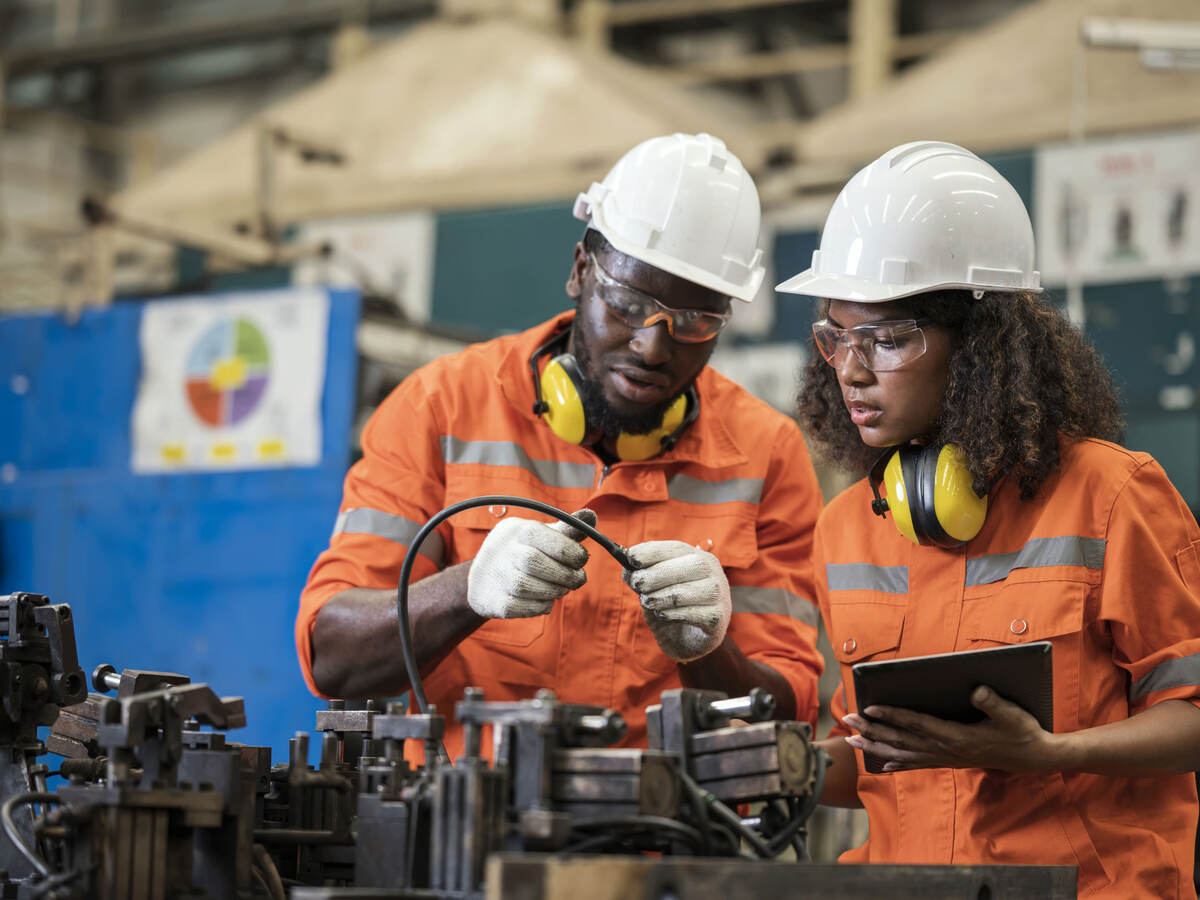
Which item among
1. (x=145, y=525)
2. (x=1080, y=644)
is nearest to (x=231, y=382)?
(x=145, y=525)

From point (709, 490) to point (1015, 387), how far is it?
2.00 feet

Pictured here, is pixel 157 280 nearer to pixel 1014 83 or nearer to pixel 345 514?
pixel 1014 83

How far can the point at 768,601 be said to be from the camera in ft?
7.47

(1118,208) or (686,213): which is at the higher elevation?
(1118,208)

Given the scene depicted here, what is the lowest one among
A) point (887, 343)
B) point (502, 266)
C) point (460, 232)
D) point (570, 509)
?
point (570, 509)

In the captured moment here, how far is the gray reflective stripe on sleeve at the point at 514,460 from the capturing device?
7.36 ft

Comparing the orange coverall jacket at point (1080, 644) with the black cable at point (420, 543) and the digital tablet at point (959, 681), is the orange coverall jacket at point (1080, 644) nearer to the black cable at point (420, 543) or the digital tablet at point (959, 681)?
the digital tablet at point (959, 681)

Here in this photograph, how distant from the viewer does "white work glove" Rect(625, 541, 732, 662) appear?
1819 mm

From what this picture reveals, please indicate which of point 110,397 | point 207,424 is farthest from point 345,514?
point 110,397

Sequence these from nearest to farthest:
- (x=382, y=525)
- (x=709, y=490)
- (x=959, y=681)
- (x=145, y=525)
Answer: (x=959, y=681)
(x=382, y=525)
(x=709, y=490)
(x=145, y=525)

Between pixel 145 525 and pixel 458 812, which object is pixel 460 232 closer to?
pixel 145 525

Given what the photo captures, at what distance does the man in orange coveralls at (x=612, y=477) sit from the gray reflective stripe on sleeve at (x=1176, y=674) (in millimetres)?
609

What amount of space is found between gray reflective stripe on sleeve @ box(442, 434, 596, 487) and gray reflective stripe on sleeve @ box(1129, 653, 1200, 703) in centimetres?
93

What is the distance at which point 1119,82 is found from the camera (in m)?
5.31
